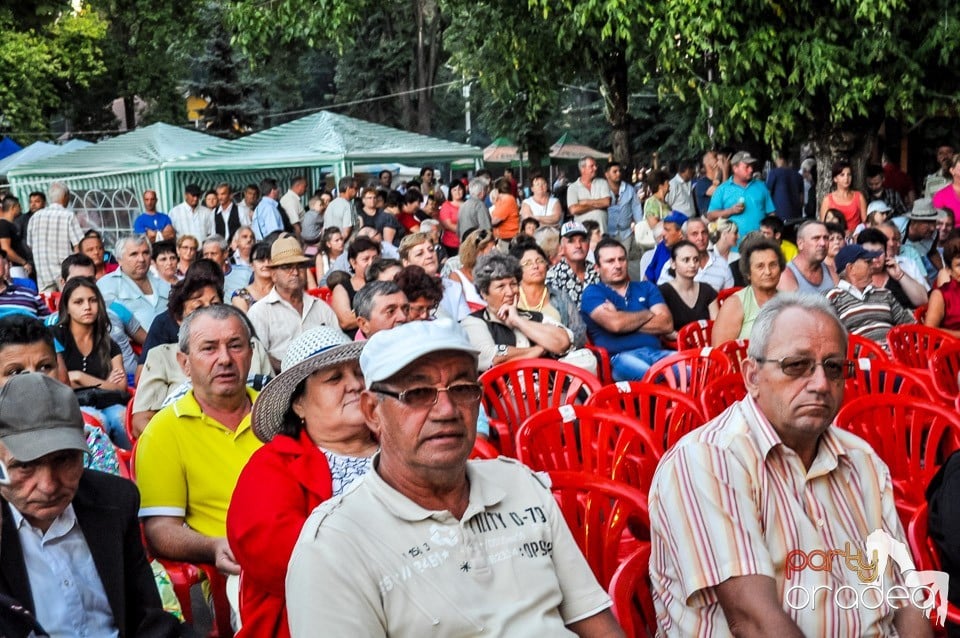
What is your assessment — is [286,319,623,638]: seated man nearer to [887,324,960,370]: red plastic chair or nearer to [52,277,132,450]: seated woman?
[52,277,132,450]: seated woman

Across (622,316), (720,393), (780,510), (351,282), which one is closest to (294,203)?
(351,282)

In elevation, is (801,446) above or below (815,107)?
A: below

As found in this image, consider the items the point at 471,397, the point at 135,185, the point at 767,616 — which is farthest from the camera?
the point at 135,185

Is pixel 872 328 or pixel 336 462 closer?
pixel 336 462

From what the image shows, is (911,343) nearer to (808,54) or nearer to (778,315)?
(778,315)

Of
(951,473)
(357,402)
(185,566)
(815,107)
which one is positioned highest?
(815,107)

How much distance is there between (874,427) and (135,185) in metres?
20.4

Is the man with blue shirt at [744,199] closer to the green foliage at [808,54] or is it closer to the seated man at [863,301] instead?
the green foliage at [808,54]

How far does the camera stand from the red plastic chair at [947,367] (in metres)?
5.98

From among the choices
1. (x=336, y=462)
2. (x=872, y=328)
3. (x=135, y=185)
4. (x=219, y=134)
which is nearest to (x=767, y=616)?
(x=336, y=462)

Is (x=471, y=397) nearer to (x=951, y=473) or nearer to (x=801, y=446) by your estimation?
(x=801, y=446)

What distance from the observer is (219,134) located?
143 feet

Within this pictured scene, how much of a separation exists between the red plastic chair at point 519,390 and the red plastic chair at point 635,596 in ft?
8.34
